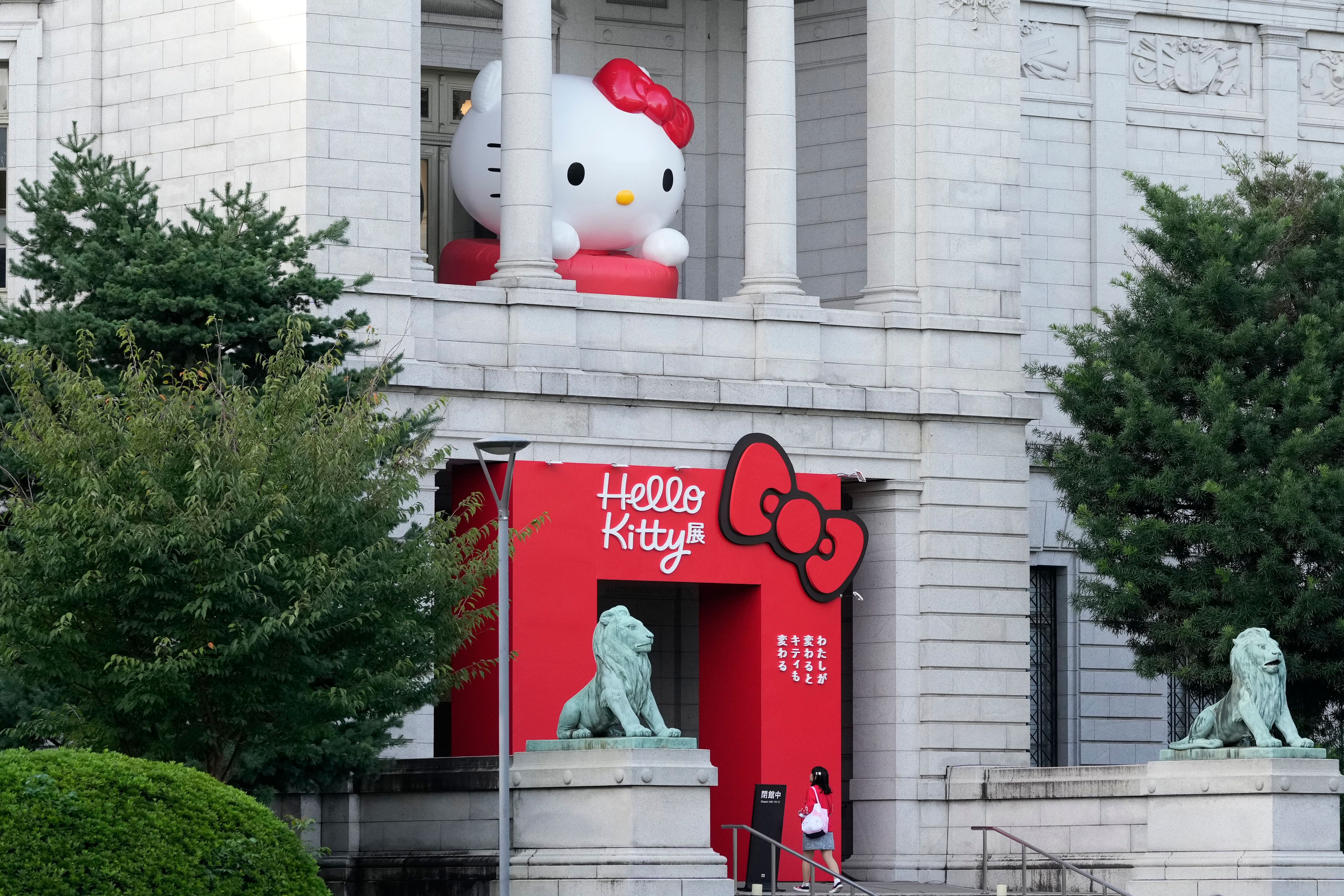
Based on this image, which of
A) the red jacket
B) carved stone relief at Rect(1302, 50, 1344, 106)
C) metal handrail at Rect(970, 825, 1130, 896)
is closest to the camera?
metal handrail at Rect(970, 825, 1130, 896)

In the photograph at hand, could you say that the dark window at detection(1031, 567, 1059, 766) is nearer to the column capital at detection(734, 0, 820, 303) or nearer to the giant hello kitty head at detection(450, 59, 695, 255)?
the column capital at detection(734, 0, 820, 303)

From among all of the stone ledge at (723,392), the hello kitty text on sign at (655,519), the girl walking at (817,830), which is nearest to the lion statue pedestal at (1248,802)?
the girl walking at (817,830)

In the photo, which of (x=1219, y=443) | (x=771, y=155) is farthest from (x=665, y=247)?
(x=1219, y=443)

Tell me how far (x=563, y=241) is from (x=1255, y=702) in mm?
10865

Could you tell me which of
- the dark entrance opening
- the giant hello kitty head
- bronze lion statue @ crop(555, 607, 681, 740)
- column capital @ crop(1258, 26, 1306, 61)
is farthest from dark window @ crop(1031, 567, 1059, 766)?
bronze lion statue @ crop(555, 607, 681, 740)

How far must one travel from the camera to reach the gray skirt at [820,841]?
31.1m

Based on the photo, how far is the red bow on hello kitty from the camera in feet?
113

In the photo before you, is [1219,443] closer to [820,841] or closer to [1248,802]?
[1248,802]

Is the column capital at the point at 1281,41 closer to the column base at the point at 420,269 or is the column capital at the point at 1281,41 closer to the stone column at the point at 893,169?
the stone column at the point at 893,169

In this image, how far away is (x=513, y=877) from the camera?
26547 millimetres

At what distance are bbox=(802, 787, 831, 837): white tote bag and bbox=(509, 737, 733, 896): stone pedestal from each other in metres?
4.42

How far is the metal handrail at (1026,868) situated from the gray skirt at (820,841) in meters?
1.75

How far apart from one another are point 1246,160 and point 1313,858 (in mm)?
10693

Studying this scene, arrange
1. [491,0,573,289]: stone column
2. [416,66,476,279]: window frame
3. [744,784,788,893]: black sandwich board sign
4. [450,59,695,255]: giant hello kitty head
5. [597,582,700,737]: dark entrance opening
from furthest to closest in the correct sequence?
[597,582,700,737]: dark entrance opening
[416,66,476,279]: window frame
[450,59,695,255]: giant hello kitty head
[491,0,573,289]: stone column
[744,784,788,893]: black sandwich board sign
